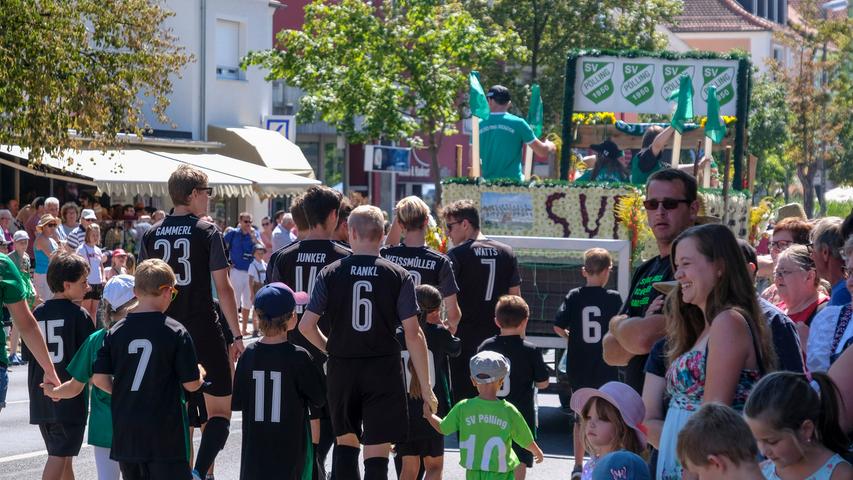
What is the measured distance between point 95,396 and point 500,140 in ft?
19.1

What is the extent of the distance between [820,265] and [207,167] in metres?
22.0

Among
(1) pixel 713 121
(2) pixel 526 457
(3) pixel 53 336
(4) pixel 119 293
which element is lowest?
(2) pixel 526 457

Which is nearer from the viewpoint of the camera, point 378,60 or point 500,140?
point 500,140

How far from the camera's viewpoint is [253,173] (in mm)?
27594

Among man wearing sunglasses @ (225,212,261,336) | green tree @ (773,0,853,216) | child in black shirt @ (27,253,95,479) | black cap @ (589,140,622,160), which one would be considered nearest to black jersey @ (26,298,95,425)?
child in black shirt @ (27,253,95,479)

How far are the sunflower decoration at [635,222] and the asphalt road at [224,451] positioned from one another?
62.8 inches

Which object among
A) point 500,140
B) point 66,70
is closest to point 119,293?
point 500,140

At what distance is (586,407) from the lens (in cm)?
489

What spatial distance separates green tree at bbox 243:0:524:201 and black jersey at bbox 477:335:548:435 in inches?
847

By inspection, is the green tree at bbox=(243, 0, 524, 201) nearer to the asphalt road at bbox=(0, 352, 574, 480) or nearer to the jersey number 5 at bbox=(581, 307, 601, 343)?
the asphalt road at bbox=(0, 352, 574, 480)

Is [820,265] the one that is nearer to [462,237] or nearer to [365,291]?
[365,291]

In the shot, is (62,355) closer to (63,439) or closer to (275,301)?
(63,439)

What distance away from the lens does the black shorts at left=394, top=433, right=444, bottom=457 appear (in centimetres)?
749

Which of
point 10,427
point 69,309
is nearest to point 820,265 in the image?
point 69,309
